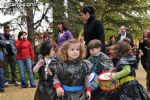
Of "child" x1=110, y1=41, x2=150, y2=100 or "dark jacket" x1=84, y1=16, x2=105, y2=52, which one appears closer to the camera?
"child" x1=110, y1=41, x2=150, y2=100

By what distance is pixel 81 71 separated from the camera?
5.98 m

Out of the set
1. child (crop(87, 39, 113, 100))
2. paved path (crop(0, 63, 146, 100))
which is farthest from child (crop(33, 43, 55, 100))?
paved path (crop(0, 63, 146, 100))

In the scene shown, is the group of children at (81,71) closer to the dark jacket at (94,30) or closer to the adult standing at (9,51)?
the dark jacket at (94,30)

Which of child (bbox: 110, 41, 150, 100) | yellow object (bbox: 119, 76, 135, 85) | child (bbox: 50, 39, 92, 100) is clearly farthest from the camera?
yellow object (bbox: 119, 76, 135, 85)

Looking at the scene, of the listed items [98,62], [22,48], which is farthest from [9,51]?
[98,62]

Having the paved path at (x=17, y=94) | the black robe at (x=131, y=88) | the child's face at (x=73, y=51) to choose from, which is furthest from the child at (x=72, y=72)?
the paved path at (x=17, y=94)

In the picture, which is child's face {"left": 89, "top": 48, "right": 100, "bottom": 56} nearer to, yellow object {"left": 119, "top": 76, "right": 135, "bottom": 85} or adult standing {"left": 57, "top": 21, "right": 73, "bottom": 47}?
yellow object {"left": 119, "top": 76, "right": 135, "bottom": 85}

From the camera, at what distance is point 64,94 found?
5871 mm

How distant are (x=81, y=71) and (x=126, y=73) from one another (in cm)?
157

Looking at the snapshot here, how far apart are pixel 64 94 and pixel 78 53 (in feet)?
1.84

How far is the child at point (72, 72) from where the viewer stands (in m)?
5.89

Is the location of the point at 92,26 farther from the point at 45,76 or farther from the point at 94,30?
the point at 45,76

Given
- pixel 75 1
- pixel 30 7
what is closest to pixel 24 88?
pixel 30 7

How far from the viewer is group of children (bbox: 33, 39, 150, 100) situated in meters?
5.91
